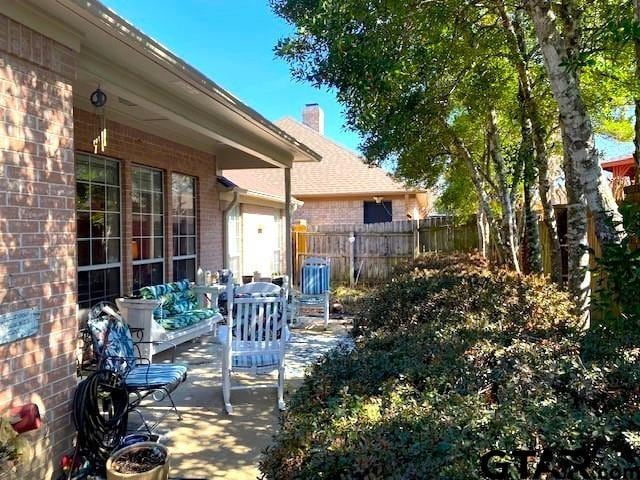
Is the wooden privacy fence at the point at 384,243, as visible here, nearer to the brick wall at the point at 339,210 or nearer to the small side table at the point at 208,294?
the brick wall at the point at 339,210

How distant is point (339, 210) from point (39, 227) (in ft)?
55.4

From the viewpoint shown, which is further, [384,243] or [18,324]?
[384,243]

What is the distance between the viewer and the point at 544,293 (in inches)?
195

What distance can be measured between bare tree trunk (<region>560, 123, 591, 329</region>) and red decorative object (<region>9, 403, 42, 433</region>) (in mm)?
4233

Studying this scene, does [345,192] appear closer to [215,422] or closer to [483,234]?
[483,234]

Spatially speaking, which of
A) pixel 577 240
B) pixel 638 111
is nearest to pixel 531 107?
pixel 638 111

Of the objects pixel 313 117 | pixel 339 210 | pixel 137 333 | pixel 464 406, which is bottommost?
pixel 137 333

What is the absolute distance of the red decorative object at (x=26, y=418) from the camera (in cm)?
314

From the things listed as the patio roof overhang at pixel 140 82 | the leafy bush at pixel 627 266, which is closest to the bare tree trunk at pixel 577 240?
the leafy bush at pixel 627 266

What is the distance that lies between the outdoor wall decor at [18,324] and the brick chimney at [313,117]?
2206cm

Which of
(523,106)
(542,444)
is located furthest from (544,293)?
(542,444)

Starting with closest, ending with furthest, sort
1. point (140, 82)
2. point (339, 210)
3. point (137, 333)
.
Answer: point (140, 82)
point (137, 333)
point (339, 210)

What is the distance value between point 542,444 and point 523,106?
219 inches

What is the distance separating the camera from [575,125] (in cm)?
386
